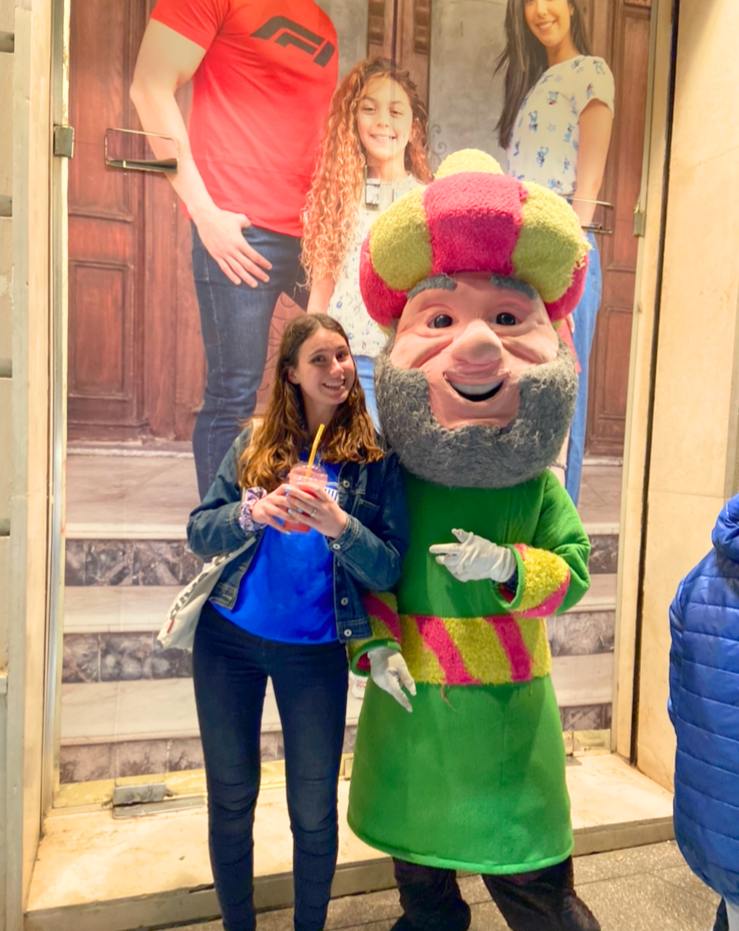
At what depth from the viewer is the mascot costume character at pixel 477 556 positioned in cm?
136

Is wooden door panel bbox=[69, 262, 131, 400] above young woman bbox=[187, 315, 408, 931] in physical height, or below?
above

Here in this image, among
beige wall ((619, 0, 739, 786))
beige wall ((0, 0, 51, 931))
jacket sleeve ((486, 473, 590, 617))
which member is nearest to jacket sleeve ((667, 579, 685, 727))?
jacket sleeve ((486, 473, 590, 617))

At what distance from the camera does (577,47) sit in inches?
91.7

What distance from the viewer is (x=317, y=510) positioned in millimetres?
1236

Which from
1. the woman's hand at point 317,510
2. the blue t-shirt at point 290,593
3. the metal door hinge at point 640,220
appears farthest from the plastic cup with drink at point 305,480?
the metal door hinge at point 640,220

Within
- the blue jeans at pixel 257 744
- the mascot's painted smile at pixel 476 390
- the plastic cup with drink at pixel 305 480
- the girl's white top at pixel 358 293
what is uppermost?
the girl's white top at pixel 358 293

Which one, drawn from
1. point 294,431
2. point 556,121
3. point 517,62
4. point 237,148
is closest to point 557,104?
point 556,121

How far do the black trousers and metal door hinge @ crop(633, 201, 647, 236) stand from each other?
1.96 metres

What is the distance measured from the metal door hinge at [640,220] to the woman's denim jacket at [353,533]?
5.01 ft

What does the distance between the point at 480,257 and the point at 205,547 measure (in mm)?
789

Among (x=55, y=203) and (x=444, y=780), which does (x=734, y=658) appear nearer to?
(x=444, y=780)

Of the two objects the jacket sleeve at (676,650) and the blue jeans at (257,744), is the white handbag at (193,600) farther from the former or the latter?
the jacket sleeve at (676,650)

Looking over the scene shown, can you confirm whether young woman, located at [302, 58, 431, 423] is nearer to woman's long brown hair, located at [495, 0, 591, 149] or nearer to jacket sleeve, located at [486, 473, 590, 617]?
woman's long brown hair, located at [495, 0, 591, 149]

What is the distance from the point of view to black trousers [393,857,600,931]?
1.42 meters
